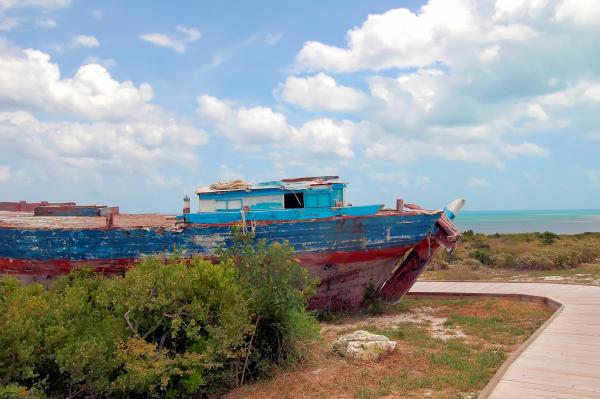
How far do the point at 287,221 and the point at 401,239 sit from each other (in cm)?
300

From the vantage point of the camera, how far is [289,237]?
12.1m

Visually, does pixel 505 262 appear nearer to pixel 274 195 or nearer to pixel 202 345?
pixel 274 195

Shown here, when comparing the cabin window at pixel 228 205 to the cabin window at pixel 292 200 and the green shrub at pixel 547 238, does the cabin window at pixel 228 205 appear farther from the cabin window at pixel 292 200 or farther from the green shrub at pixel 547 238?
the green shrub at pixel 547 238

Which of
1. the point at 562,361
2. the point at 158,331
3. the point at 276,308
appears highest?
the point at 276,308

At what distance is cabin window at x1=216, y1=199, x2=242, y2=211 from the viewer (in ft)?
44.9

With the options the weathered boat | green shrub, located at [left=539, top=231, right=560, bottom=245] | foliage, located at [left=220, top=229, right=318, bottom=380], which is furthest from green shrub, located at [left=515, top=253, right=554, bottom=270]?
foliage, located at [left=220, top=229, right=318, bottom=380]

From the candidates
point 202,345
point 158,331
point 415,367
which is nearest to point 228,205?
point 158,331

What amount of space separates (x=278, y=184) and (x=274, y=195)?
0.40 m

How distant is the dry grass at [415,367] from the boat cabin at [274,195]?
3.55 meters

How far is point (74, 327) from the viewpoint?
6.83 meters

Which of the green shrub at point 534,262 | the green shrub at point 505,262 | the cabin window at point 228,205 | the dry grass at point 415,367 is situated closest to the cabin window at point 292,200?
the cabin window at point 228,205

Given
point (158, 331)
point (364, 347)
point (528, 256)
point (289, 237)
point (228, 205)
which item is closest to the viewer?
point (158, 331)

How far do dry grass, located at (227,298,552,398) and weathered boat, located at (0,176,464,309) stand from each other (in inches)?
77.5

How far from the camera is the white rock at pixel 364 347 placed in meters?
8.08
